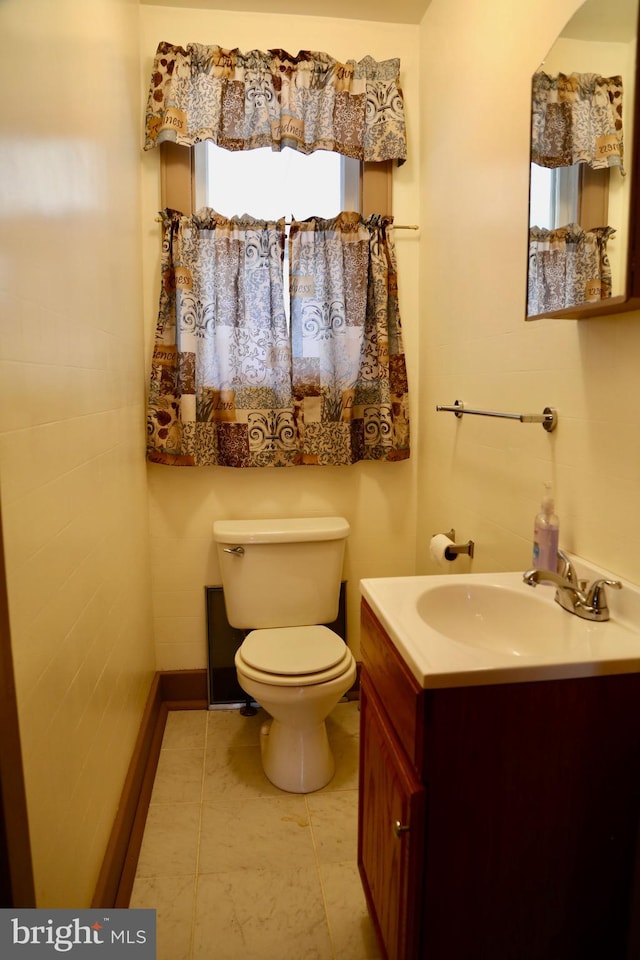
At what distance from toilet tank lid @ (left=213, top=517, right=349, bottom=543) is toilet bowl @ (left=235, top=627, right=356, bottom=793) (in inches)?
13.7

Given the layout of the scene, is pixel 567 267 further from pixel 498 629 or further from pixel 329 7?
pixel 329 7

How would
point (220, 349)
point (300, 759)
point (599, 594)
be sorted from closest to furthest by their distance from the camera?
point (599, 594) < point (300, 759) < point (220, 349)

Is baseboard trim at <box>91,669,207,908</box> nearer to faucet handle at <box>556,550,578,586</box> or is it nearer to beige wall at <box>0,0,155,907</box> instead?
beige wall at <box>0,0,155,907</box>

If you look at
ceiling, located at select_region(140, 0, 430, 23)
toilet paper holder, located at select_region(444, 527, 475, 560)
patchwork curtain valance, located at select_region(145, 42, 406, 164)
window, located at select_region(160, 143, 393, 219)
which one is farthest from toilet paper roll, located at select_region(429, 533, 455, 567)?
ceiling, located at select_region(140, 0, 430, 23)

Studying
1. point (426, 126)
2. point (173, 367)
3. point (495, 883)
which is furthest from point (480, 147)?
point (495, 883)

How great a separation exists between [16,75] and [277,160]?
5.11ft

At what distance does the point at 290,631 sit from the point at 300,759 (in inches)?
16.9

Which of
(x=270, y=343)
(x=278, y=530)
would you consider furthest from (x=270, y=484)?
(x=270, y=343)

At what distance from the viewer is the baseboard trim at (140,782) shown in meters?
1.53

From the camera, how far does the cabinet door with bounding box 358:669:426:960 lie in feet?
3.51

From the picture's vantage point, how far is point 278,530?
91.8 inches

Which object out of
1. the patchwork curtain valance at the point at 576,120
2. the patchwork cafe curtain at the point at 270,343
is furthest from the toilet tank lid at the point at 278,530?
the patchwork curtain valance at the point at 576,120

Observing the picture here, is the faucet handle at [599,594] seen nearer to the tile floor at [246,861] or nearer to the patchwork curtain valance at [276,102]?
the tile floor at [246,861]
